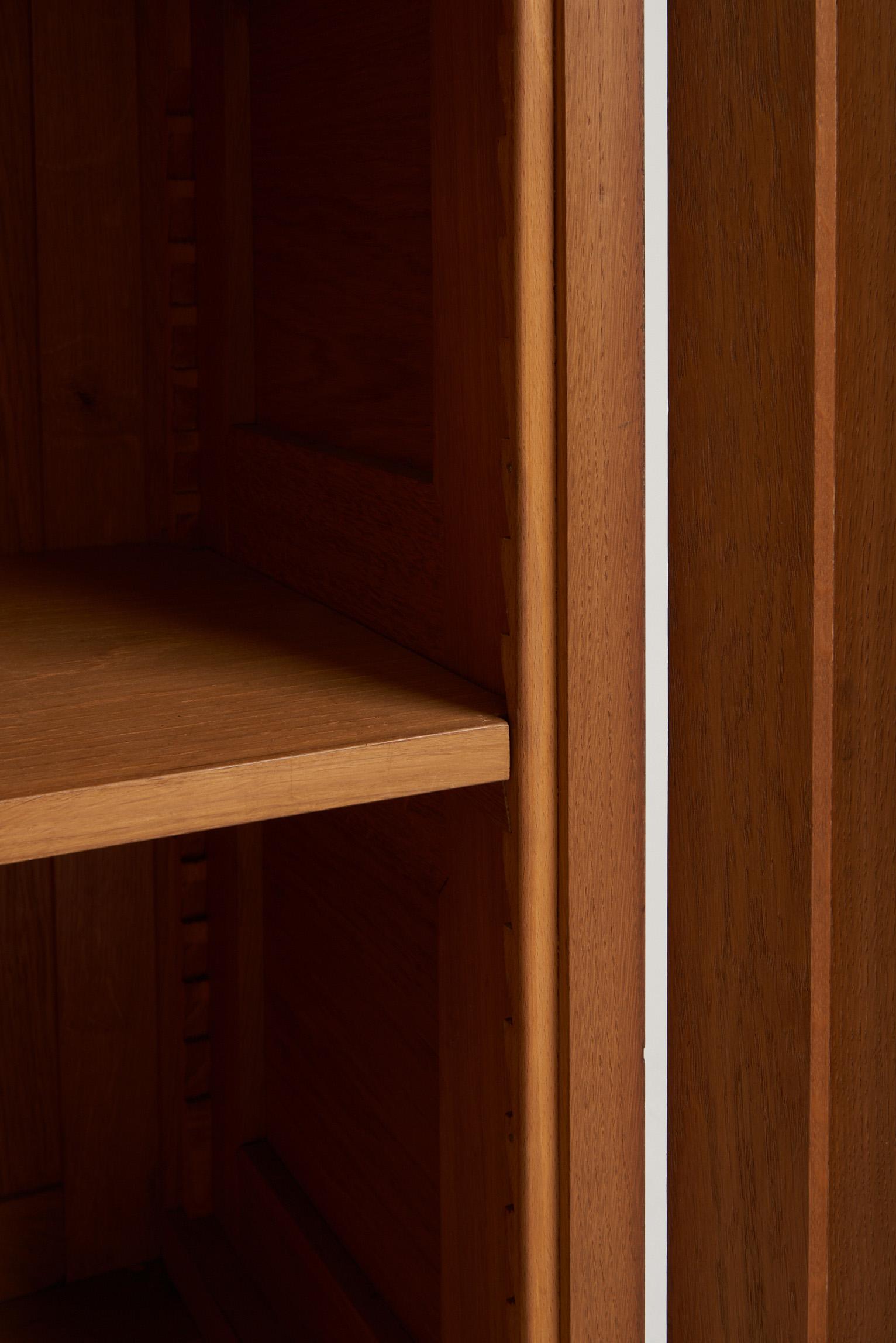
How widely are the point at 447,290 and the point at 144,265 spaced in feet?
1.33

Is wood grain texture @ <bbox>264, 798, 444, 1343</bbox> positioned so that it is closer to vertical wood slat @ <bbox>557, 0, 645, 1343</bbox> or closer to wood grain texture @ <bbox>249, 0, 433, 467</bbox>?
vertical wood slat @ <bbox>557, 0, 645, 1343</bbox>

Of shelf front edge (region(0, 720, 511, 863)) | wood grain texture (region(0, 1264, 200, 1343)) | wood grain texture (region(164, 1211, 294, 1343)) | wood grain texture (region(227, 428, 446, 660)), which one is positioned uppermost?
wood grain texture (region(227, 428, 446, 660))

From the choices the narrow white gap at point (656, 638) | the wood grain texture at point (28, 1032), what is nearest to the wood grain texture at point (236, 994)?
the wood grain texture at point (28, 1032)

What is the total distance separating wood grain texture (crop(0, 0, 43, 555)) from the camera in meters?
0.96

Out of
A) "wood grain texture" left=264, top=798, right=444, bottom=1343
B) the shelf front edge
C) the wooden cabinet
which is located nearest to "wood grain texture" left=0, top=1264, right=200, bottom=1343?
the wooden cabinet

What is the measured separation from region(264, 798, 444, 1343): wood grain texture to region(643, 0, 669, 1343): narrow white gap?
11cm

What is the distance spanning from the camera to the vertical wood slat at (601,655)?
616 mm

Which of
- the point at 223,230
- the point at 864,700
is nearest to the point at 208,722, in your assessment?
the point at 864,700

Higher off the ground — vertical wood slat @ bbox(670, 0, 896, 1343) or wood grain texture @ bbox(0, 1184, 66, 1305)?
vertical wood slat @ bbox(670, 0, 896, 1343)

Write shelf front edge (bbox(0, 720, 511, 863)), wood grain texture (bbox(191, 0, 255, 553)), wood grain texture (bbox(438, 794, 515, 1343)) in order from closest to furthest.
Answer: shelf front edge (bbox(0, 720, 511, 863)), wood grain texture (bbox(438, 794, 515, 1343)), wood grain texture (bbox(191, 0, 255, 553))

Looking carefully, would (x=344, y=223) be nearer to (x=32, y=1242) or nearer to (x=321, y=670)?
(x=321, y=670)

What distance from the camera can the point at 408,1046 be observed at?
2.68 ft

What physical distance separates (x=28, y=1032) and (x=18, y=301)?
18.7 inches

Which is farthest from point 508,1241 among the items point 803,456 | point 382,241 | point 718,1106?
point 382,241
